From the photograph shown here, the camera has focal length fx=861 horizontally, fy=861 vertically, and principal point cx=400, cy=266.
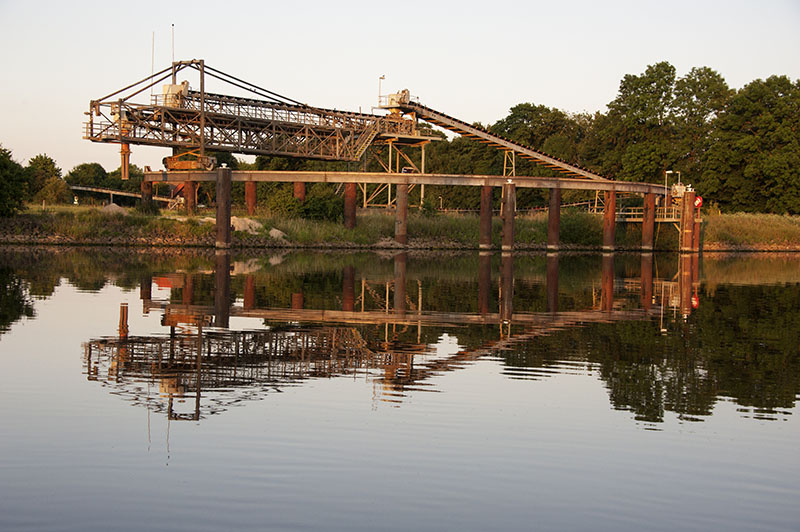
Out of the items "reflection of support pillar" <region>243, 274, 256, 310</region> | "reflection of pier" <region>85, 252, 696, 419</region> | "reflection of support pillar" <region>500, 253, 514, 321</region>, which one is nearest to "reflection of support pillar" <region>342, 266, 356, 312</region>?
"reflection of pier" <region>85, 252, 696, 419</region>

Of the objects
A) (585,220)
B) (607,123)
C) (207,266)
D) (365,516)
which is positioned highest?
(607,123)

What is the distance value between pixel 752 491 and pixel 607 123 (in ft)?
278

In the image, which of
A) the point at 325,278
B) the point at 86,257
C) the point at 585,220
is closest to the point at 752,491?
the point at 325,278

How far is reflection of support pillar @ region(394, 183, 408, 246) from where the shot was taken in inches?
1941

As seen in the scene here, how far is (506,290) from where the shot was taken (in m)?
25.5

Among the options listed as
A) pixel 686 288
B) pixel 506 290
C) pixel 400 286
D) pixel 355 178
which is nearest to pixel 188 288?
pixel 400 286

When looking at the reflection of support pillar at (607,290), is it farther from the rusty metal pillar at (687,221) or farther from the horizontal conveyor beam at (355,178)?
the rusty metal pillar at (687,221)

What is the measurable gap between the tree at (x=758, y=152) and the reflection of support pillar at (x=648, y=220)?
2332 centimetres

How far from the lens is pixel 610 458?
7875 mm

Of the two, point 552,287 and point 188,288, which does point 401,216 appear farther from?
point 188,288

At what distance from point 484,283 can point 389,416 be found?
18840 millimetres

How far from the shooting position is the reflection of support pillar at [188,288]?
20.1 m

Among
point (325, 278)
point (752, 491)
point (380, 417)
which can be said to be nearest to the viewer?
point (752, 491)

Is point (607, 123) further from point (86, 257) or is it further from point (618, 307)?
point (618, 307)
